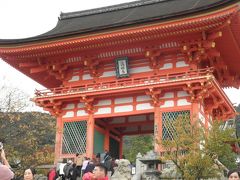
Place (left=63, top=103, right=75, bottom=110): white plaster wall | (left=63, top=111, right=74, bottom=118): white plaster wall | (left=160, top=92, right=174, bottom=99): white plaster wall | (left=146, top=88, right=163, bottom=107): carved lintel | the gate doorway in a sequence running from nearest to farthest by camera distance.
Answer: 1. (left=146, top=88, right=163, bottom=107): carved lintel
2. (left=160, top=92, right=174, bottom=99): white plaster wall
3. (left=63, top=111, right=74, bottom=118): white plaster wall
4. (left=63, top=103, right=75, bottom=110): white plaster wall
5. the gate doorway

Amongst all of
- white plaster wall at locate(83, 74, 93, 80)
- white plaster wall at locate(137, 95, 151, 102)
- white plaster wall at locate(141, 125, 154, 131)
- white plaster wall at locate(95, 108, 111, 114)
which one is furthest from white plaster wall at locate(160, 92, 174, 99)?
white plaster wall at locate(141, 125, 154, 131)

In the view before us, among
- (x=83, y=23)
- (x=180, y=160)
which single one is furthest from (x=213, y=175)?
(x=83, y=23)

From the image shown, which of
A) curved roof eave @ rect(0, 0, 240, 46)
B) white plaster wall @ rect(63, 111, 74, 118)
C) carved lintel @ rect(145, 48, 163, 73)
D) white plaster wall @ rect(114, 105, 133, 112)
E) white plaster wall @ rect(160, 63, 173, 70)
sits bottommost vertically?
white plaster wall @ rect(63, 111, 74, 118)

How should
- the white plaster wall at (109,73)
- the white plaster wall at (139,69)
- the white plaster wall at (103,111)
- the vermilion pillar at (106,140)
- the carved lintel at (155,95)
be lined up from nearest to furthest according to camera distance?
the carved lintel at (155,95)
the white plaster wall at (139,69)
the white plaster wall at (103,111)
the white plaster wall at (109,73)
the vermilion pillar at (106,140)

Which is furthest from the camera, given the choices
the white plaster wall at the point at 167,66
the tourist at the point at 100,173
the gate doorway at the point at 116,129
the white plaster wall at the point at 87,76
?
the gate doorway at the point at 116,129

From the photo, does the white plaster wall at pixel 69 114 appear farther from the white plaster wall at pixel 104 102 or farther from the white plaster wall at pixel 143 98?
the white plaster wall at pixel 143 98

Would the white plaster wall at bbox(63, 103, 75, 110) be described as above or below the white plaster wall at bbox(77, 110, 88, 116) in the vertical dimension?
above

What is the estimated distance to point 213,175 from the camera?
469 inches

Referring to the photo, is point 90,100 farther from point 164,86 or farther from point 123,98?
point 164,86

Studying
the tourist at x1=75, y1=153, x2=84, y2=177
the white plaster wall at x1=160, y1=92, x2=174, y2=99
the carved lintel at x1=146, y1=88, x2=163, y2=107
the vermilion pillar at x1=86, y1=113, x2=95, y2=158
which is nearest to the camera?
the tourist at x1=75, y1=153, x2=84, y2=177

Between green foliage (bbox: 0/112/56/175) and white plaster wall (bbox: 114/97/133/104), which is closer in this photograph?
green foliage (bbox: 0/112/56/175)

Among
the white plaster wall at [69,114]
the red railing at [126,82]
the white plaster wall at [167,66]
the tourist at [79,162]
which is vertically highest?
the white plaster wall at [167,66]

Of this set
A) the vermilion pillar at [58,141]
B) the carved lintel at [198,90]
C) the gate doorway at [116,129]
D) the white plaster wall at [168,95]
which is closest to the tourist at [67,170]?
the vermilion pillar at [58,141]

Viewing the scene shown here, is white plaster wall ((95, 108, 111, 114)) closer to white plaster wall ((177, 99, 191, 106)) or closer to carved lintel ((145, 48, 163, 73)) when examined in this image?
carved lintel ((145, 48, 163, 73))
